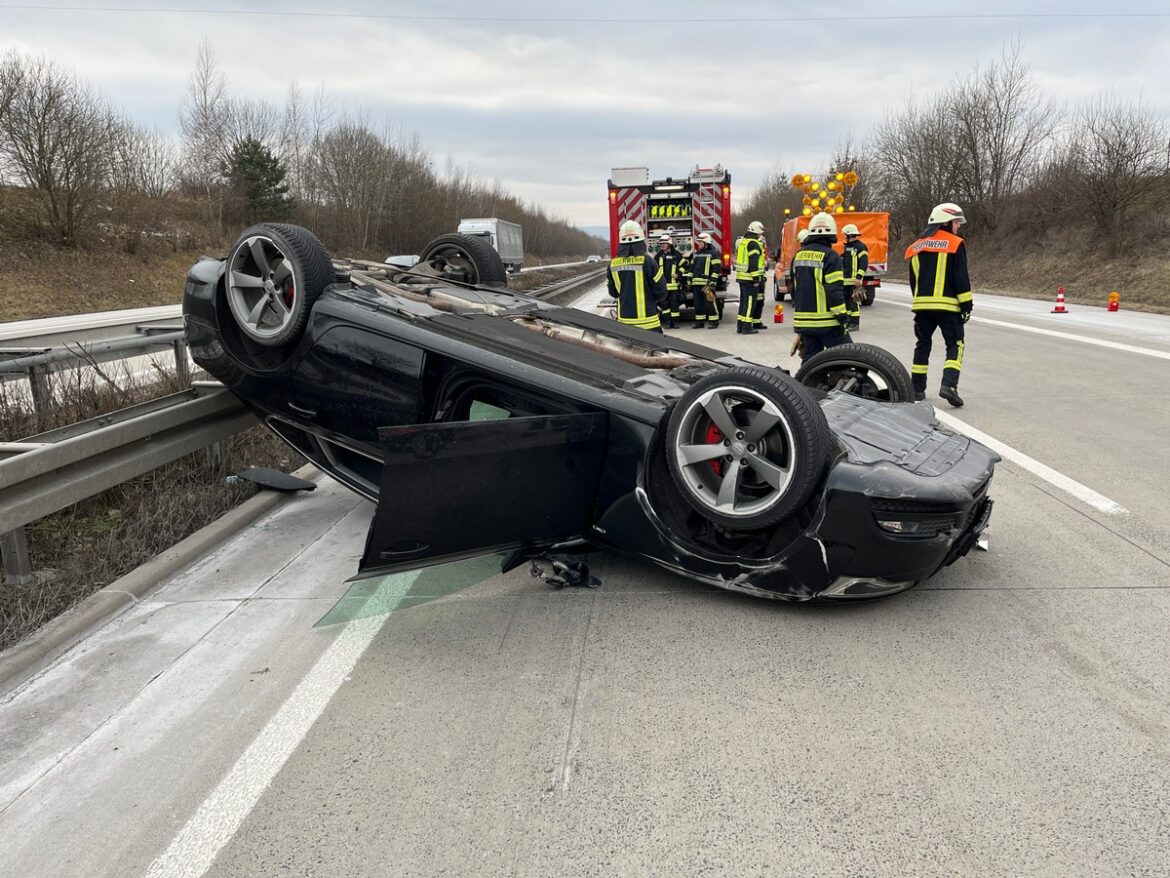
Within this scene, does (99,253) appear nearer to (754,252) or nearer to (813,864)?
(754,252)

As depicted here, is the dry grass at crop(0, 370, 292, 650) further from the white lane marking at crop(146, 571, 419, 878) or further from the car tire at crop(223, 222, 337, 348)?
the white lane marking at crop(146, 571, 419, 878)

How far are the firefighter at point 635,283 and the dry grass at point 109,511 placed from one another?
469cm

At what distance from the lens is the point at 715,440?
3.50 m

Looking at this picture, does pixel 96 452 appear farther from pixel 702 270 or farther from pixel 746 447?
pixel 702 270

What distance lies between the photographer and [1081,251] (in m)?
30.9

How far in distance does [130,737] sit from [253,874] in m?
0.93

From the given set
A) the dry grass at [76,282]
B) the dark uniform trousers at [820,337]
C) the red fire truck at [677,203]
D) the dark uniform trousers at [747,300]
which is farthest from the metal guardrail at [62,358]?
the dry grass at [76,282]

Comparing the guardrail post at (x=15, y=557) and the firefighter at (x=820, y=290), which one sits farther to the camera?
the firefighter at (x=820, y=290)

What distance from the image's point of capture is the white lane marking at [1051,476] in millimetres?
4898

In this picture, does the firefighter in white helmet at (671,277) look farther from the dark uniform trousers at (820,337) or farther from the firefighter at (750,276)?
the dark uniform trousers at (820,337)

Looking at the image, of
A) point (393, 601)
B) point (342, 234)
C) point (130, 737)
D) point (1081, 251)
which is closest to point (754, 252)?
point (393, 601)

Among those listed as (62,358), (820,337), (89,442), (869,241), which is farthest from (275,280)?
(869,241)

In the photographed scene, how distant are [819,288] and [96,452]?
6.32 m

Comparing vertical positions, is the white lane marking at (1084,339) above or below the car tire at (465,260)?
below
